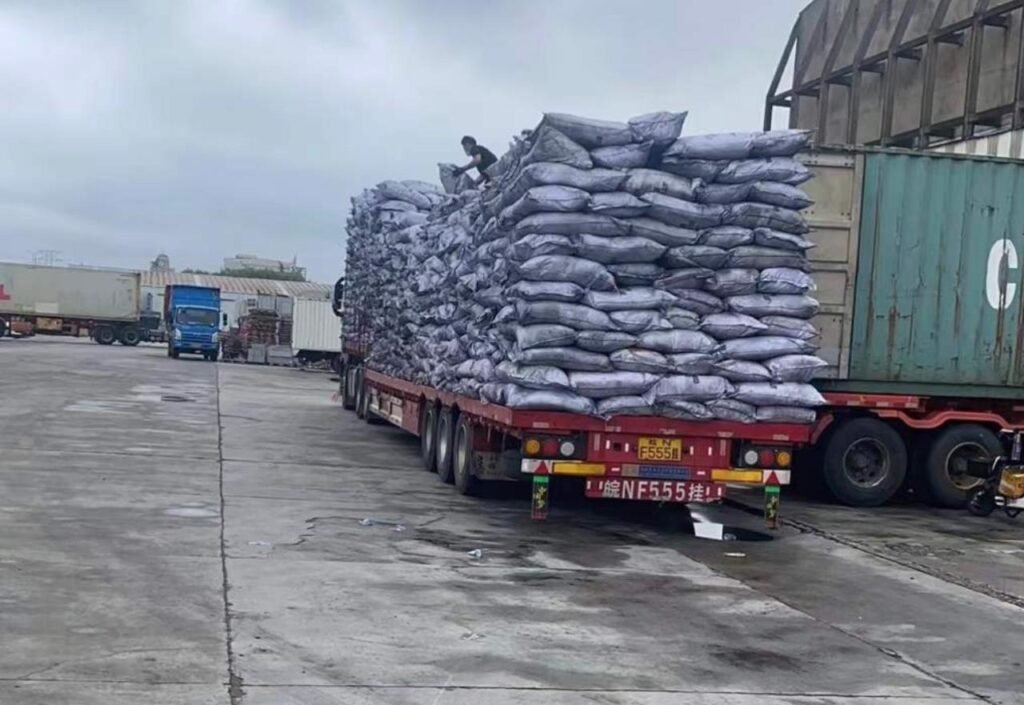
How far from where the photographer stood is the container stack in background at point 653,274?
1003 cm

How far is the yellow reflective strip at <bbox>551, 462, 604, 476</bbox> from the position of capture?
10312mm

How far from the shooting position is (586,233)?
10.1 metres

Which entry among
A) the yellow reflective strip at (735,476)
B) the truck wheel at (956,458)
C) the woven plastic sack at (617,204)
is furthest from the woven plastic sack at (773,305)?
the truck wheel at (956,458)

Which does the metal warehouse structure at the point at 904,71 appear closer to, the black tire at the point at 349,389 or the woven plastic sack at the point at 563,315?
the black tire at the point at 349,389

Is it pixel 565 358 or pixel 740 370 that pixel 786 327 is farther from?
pixel 565 358

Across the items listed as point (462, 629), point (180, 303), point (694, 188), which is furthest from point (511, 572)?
point (180, 303)

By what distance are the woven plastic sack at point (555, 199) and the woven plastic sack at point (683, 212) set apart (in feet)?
1.91

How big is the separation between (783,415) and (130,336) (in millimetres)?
50636

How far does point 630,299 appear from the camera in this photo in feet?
33.3

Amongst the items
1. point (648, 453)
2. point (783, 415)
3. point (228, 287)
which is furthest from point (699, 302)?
point (228, 287)

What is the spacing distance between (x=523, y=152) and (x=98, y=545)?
4.80 meters

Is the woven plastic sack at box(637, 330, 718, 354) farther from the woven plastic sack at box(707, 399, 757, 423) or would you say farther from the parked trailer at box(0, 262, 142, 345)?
the parked trailer at box(0, 262, 142, 345)

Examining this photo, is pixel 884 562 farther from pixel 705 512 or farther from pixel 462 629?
pixel 462 629

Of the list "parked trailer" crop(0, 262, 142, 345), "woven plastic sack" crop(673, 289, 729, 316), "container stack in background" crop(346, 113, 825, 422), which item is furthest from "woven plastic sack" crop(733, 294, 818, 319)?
"parked trailer" crop(0, 262, 142, 345)
